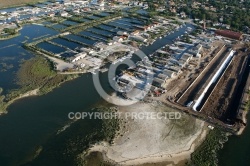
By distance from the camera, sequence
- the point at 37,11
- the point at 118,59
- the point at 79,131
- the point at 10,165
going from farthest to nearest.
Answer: the point at 37,11 < the point at 118,59 < the point at 79,131 < the point at 10,165

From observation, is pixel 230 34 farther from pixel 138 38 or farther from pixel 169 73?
pixel 169 73

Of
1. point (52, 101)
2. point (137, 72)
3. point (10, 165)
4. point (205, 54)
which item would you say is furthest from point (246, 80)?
point (10, 165)

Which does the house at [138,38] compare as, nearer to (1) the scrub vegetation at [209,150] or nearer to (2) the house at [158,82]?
(2) the house at [158,82]

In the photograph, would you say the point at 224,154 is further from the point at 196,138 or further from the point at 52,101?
the point at 52,101

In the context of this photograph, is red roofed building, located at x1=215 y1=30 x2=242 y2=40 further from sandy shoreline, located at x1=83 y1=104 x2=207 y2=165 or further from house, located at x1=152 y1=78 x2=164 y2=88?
sandy shoreline, located at x1=83 y1=104 x2=207 y2=165

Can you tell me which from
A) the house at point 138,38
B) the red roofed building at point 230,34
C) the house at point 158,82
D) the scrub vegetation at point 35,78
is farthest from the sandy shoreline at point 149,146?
the red roofed building at point 230,34

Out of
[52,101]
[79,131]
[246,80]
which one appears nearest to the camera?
[79,131]

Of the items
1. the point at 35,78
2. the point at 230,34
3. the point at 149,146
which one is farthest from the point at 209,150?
the point at 230,34

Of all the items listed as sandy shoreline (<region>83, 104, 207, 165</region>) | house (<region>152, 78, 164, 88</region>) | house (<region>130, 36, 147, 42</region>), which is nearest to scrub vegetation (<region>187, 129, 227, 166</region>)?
sandy shoreline (<region>83, 104, 207, 165</region>)
